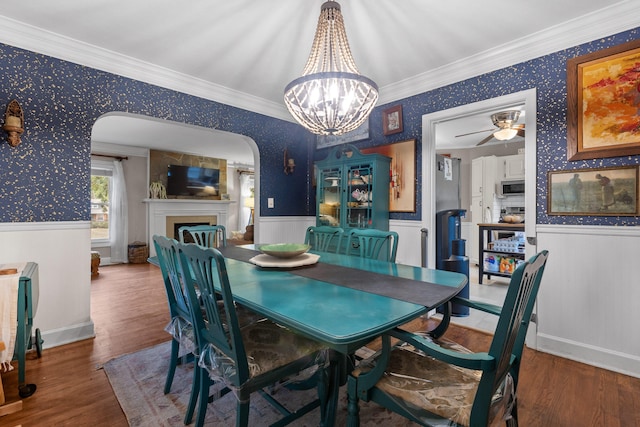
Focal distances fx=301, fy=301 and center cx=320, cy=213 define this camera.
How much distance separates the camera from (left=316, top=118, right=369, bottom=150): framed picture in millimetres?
3674

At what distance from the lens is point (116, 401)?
1.74 m

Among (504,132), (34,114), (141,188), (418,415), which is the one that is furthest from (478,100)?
(141,188)

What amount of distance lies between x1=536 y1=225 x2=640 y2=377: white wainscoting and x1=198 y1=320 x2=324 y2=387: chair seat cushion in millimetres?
2051

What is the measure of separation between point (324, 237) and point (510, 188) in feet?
13.9

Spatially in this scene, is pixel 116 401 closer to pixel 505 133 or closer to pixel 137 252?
pixel 505 133

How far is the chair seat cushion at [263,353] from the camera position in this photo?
1.26 metres

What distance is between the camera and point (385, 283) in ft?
4.93

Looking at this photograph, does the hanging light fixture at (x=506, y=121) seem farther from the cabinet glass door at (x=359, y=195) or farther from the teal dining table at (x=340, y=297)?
the teal dining table at (x=340, y=297)

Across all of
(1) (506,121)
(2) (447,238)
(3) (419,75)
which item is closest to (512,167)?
(1) (506,121)

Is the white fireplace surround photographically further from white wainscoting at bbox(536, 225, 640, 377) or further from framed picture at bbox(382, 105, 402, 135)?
white wainscoting at bbox(536, 225, 640, 377)

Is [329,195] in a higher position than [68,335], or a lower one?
higher

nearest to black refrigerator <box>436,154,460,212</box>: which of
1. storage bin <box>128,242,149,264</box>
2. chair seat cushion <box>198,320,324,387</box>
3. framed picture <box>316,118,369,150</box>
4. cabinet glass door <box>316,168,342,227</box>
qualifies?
framed picture <box>316,118,369,150</box>

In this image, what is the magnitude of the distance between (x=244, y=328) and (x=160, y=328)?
1745mm

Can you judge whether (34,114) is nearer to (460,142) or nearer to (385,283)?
(385,283)
